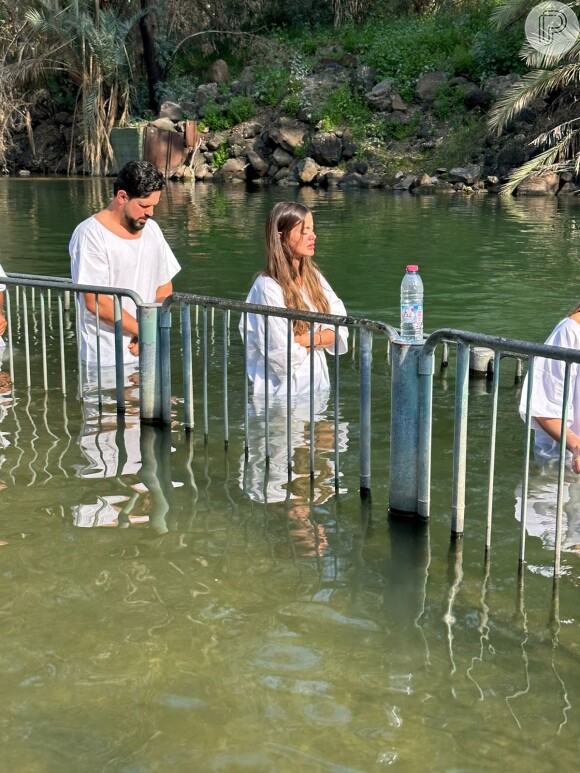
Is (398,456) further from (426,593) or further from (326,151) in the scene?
(326,151)

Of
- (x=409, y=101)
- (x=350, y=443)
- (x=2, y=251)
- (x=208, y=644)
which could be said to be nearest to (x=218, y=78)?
(x=409, y=101)

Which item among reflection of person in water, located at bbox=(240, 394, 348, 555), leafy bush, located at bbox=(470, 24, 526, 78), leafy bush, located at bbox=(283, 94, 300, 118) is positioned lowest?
reflection of person in water, located at bbox=(240, 394, 348, 555)

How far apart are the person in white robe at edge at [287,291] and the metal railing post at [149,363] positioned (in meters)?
0.59

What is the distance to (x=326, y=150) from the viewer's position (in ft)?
118

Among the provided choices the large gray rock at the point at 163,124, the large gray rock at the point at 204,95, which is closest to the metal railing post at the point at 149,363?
the large gray rock at the point at 163,124

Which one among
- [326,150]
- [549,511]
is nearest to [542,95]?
[326,150]

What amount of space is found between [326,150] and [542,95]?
7.35m

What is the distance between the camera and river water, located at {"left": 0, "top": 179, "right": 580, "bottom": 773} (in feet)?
12.3

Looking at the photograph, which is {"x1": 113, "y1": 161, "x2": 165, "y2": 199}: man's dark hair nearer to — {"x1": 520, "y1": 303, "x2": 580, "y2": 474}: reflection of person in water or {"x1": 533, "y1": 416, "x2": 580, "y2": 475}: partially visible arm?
{"x1": 520, "y1": 303, "x2": 580, "y2": 474}: reflection of person in water

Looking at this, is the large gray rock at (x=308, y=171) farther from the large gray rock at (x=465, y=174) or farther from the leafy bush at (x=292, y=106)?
the large gray rock at (x=465, y=174)

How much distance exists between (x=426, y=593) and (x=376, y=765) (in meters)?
1.37

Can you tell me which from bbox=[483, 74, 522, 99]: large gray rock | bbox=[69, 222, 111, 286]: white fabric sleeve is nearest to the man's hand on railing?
bbox=[69, 222, 111, 286]: white fabric sleeve

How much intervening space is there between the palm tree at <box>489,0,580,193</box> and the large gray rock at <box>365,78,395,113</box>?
6944 millimetres

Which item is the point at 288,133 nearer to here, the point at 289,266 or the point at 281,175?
the point at 281,175
